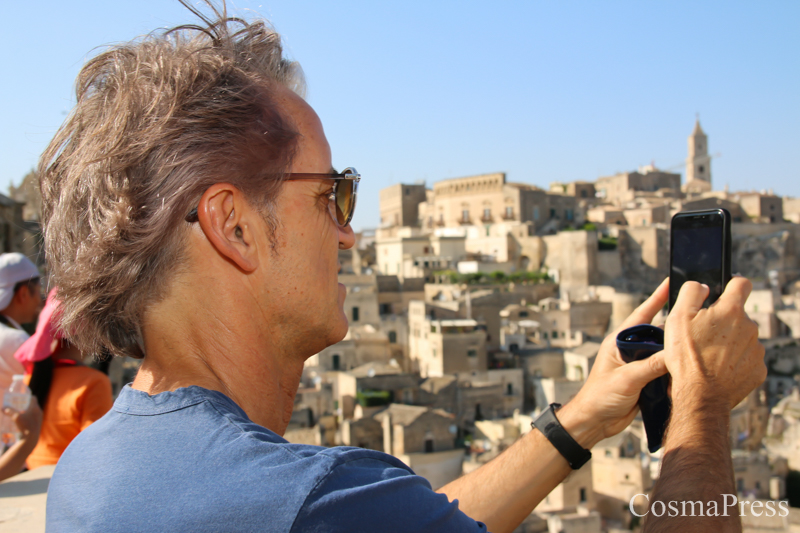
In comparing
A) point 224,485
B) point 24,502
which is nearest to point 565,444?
point 224,485

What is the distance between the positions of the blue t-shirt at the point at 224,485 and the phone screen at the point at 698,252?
40.3 inches

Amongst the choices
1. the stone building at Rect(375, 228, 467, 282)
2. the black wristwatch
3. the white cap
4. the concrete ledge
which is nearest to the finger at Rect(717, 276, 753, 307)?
the black wristwatch

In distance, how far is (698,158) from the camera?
56.8m

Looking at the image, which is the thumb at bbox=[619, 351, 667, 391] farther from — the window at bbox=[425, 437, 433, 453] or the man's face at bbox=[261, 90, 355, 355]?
the window at bbox=[425, 437, 433, 453]

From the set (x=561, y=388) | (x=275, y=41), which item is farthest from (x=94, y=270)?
(x=561, y=388)

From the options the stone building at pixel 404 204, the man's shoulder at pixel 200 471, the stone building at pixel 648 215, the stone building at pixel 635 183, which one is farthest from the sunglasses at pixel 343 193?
the stone building at pixel 635 183

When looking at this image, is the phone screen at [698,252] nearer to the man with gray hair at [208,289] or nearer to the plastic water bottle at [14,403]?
the man with gray hair at [208,289]

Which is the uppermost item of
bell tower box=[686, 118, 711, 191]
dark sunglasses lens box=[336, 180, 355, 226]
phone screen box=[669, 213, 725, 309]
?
bell tower box=[686, 118, 711, 191]

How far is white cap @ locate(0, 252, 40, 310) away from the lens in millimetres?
3129

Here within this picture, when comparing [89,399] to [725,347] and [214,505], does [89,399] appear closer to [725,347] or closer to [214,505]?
[214,505]

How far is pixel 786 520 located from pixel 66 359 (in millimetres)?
12493

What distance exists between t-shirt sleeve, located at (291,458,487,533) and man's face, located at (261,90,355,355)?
1.05 feet

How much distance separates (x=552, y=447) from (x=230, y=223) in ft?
3.54

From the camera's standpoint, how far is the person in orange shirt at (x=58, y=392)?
8.87ft
